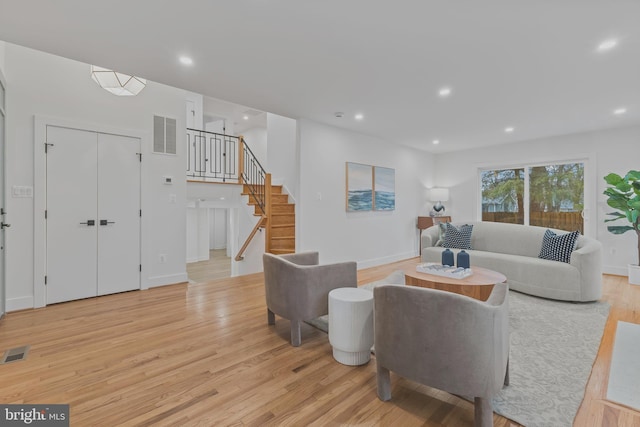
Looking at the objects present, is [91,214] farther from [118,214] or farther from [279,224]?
[279,224]

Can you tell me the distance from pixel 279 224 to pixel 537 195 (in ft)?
17.6

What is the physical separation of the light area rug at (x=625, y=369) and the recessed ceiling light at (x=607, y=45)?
102 inches

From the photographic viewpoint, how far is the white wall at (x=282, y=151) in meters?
6.30

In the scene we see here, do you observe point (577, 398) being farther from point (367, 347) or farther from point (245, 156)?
point (245, 156)

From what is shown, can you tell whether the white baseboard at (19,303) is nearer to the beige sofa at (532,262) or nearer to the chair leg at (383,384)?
the chair leg at (383,384)

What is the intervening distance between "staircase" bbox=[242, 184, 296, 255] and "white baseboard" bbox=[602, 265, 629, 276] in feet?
18.2

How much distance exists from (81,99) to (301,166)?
3.00m

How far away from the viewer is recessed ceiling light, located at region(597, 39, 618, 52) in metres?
2.48

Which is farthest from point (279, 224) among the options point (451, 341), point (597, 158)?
point (597, 158)

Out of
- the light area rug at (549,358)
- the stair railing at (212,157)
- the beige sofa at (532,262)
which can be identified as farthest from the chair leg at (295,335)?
the stair railing at (212,157)

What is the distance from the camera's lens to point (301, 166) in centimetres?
471

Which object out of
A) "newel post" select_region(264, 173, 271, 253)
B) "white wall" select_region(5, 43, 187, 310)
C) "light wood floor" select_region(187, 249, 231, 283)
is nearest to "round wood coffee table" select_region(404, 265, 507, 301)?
"newel post" select_region(264, 173, 271, 253)

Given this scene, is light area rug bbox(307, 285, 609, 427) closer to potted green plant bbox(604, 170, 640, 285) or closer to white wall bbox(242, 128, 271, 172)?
potted green plant bbox(604, 170, 640, 285)

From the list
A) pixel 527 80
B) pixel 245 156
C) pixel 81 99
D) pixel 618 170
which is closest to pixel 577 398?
pixel 527 80
